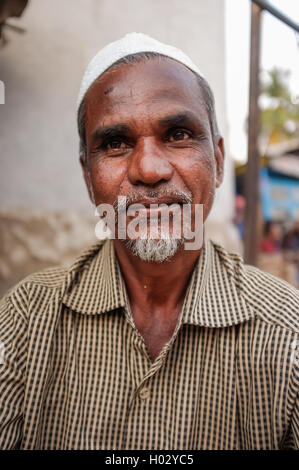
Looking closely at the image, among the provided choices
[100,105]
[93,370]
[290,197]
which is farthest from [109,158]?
[290,197]

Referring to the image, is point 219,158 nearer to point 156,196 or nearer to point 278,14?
point 156,196

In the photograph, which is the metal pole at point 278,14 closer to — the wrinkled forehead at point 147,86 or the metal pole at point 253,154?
the wrinkled forehead at point 147,86

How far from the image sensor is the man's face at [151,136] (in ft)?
3.99

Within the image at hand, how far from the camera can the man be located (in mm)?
1197

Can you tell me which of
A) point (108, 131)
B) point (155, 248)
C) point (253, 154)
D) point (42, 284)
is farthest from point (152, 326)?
point (253, 154)

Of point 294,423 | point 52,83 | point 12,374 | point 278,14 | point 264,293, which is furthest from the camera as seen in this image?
point 52,83

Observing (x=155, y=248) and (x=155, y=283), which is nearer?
(x=155, y=248)

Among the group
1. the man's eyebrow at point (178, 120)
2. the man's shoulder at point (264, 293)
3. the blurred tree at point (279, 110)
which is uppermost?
the blurred tree at point (279, 110)

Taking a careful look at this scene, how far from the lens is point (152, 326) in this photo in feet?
4.54

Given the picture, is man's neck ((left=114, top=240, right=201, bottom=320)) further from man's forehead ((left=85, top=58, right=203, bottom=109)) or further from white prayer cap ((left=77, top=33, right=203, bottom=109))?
white prayer cap ((left=77, top=33, right=203, bottom=109))

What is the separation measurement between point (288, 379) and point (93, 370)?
632 millimetres

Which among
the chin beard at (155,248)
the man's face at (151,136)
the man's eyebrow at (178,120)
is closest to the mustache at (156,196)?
the man's face at (151,136)

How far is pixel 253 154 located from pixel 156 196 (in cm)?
159
